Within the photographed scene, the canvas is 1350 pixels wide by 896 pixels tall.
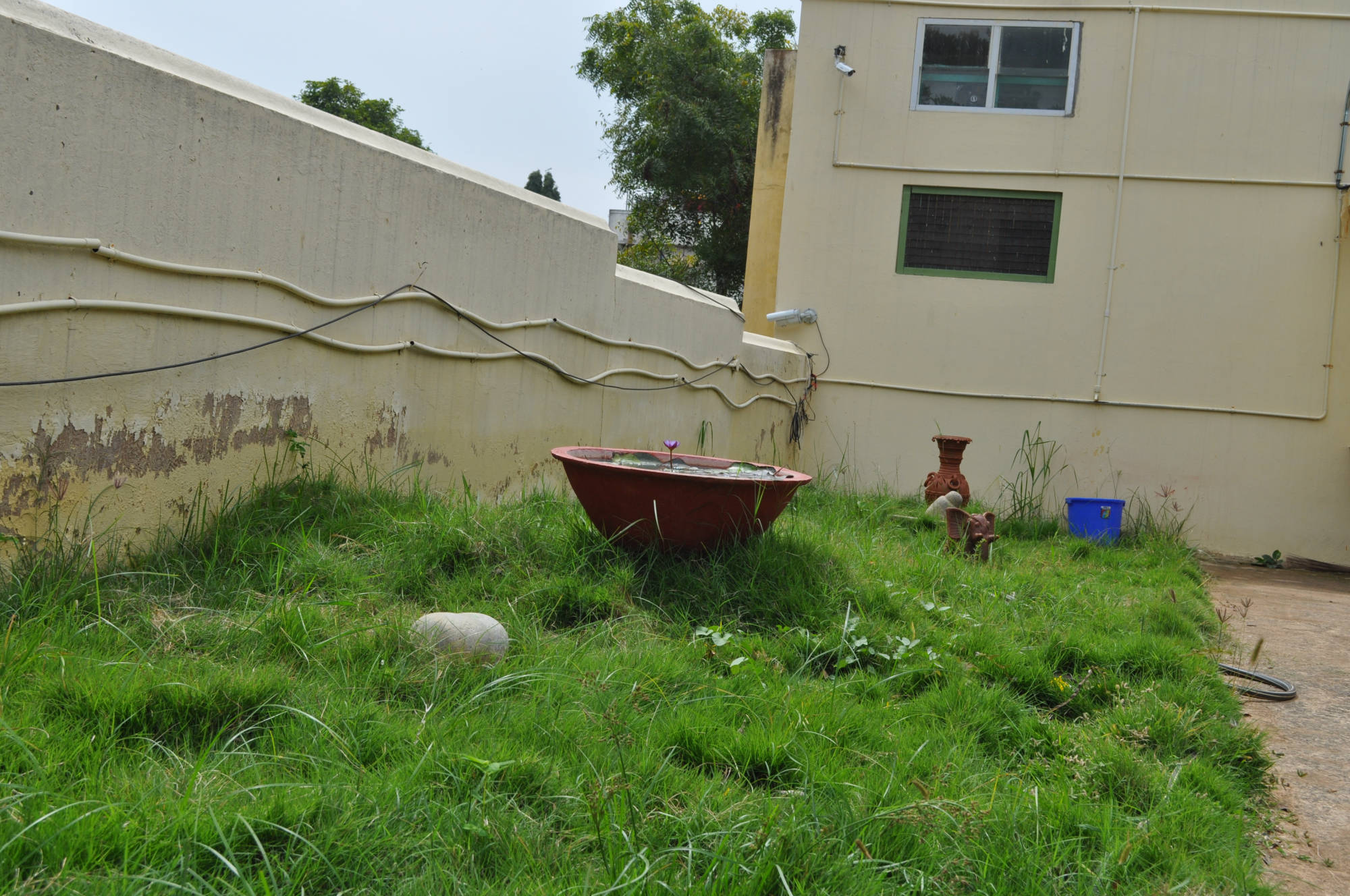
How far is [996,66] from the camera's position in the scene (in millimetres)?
9055

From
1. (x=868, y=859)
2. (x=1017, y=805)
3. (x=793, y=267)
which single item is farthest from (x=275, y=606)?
(x=793, y=267)

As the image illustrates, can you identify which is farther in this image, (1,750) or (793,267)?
(793,267)

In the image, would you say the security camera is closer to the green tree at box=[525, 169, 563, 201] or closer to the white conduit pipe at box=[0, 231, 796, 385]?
the white conduit pipe at box=[0, 231, 796, 385]

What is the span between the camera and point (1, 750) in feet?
6.05

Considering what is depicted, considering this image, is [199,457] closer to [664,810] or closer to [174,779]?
[174,779]

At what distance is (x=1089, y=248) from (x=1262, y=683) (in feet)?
19.4

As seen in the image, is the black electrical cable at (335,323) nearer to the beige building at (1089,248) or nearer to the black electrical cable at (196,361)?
the black electrical cable at (196,361)

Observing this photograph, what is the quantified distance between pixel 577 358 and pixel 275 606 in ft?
10.1

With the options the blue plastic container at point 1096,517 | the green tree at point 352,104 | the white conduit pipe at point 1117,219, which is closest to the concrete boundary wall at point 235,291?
the blue plastic container at point 1096,517

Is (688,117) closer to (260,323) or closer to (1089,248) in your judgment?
(1089,248)

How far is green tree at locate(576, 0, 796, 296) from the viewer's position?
20.1 metres

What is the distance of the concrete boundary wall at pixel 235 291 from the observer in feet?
8.93

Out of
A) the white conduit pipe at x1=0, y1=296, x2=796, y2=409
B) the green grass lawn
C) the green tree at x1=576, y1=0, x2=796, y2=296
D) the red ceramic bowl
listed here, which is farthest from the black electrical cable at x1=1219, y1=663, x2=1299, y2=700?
the green tree at x1=576, y1=0, x2=796, y2=296

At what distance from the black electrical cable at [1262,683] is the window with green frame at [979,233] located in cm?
566
